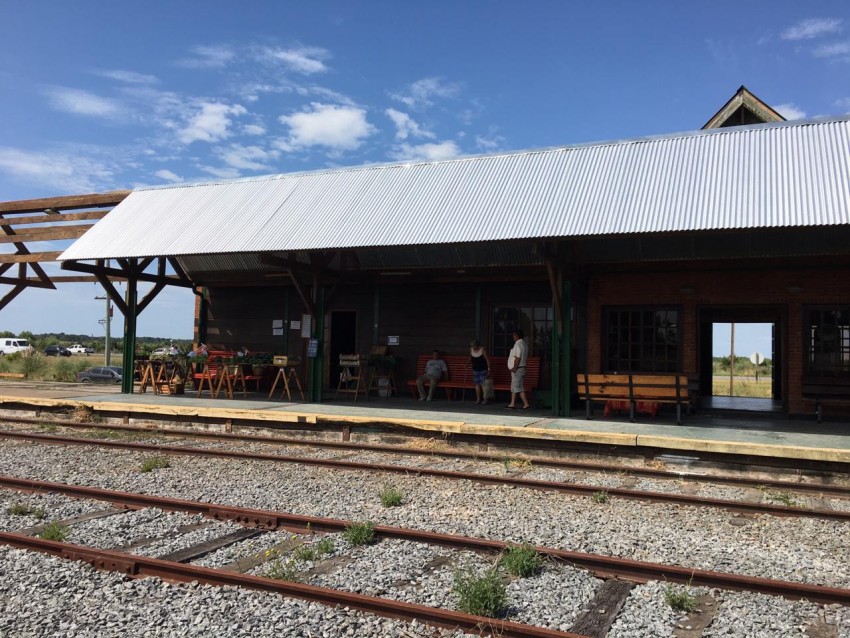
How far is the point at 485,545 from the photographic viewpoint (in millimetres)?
5473

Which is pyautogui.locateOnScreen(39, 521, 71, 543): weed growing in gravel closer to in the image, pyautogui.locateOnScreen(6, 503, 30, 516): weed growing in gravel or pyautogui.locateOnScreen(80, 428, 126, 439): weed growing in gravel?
pyautogui.locateOnScreen(6, 503, 30, 516): weed growing in gravel

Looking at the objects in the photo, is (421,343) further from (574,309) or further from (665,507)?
(665,507)

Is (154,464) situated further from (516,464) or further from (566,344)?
(566,344)

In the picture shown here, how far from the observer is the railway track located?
4.12 meters

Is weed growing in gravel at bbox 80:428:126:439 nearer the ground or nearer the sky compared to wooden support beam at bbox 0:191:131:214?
nearer the ground

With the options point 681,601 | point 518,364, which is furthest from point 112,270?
point 681,601

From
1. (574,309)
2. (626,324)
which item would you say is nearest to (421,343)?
(574,309)

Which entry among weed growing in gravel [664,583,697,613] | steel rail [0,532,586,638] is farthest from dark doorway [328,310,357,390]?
weed growing in gravel [664,583,697,613]

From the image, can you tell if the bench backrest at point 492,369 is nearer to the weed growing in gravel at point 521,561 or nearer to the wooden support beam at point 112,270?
the wooden support beam at point 112,270

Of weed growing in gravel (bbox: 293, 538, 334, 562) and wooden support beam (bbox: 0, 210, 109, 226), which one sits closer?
weed growing in gravel (bbox: 293, 538, 334, 562)

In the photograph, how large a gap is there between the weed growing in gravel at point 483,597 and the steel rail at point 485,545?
100 centimetres

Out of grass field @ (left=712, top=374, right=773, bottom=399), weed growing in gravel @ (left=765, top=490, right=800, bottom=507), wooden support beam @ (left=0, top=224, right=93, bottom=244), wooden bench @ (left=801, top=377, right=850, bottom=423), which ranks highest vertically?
wooden support beam @ (left=0, top=224, right=93, bottom=244)

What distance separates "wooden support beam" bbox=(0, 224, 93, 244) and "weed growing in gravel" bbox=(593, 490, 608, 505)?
14.5 m

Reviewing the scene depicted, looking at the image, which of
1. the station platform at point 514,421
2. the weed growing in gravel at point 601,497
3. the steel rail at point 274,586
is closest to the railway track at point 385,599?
the steel rail at point 274,586
